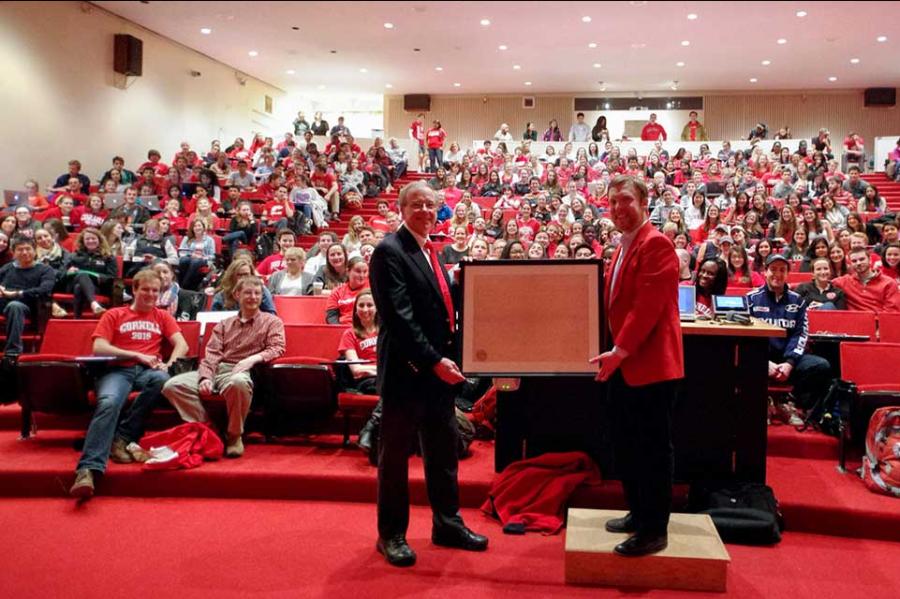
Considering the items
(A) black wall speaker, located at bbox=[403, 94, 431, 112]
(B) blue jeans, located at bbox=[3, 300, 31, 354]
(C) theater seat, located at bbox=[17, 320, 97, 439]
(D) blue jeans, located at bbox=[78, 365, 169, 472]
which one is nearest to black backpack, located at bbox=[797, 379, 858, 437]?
(A) black wall speaker, located at bbox=[403, 94, 431, 112]

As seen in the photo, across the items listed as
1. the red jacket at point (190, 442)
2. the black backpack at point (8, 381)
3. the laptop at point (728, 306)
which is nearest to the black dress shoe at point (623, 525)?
the laptop at point (728, 306)

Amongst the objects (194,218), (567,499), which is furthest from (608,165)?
(567,499)

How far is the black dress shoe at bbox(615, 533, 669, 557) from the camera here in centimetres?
225

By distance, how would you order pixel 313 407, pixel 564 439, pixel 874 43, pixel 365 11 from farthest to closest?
pixel 313 407, pixel 564 439, pixel 874 43, pixel 365 11

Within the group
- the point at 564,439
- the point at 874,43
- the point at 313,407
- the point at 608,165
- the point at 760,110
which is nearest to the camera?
the point at 874,43

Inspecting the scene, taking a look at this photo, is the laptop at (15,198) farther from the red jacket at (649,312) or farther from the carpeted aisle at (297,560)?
the red jacket at (649,312)

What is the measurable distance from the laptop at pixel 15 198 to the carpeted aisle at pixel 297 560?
19.1ft

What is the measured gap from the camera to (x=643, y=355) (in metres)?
2.18

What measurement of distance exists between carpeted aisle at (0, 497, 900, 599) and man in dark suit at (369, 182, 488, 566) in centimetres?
20

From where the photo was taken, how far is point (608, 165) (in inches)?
478

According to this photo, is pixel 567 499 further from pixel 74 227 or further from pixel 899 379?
pixel 74 227

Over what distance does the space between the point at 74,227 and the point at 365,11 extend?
8665 millimetres

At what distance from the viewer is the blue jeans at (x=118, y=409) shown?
3188mm

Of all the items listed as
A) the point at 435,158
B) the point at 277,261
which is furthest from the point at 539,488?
the point at 435,158
